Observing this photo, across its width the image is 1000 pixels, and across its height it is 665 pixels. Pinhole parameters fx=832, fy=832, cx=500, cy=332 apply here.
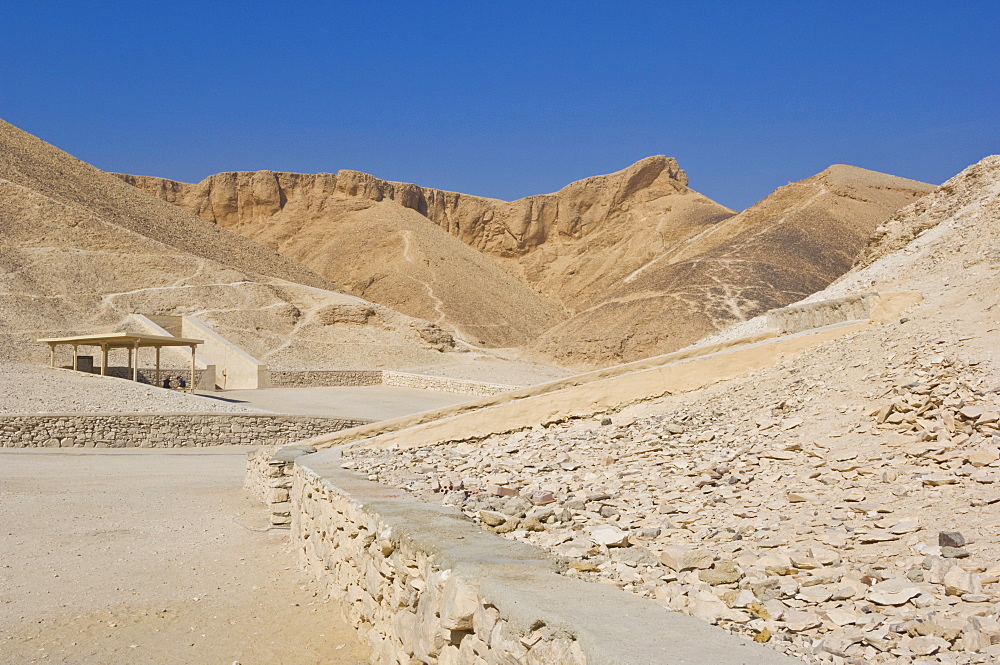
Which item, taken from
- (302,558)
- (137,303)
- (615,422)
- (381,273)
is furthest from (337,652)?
(381,273)

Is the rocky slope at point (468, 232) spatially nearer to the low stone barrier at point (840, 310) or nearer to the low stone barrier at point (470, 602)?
the low stone barrier at point (840, 310)

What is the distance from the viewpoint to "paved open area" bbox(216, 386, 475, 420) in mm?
21891

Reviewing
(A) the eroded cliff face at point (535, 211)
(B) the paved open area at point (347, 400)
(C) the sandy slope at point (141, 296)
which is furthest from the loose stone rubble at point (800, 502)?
(A) the eroded cliff face at point (535, 211)

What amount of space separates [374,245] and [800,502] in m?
66.8

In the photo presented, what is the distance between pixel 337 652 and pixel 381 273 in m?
60.1

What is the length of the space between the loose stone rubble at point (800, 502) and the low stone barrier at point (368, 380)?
20.1 m

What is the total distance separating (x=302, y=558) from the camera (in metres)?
6.89

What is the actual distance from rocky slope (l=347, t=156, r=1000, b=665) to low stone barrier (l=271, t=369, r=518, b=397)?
1951 cm

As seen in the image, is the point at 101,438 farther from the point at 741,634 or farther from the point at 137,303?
the point at 137,303

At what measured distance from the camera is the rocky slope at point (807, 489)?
8.65 feet

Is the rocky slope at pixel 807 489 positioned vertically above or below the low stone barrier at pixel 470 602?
above

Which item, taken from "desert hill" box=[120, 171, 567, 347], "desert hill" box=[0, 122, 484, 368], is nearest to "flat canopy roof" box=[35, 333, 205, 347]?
"desert hill" box=[0, 122, 484, 368]

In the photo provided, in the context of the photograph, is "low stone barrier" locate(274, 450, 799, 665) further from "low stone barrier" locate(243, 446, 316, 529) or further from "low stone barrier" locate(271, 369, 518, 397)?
"low stone barrier" locate(271, 369, 518, 397)

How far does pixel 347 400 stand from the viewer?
2519 centimetres
